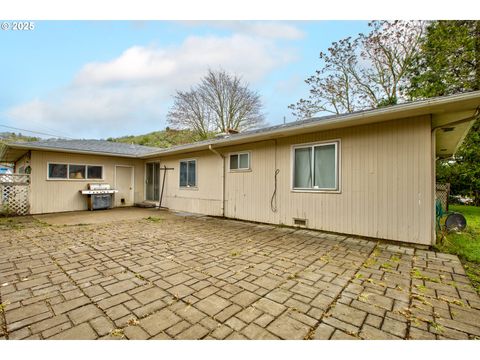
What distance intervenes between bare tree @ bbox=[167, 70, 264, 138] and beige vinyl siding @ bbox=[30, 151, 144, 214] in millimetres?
8288

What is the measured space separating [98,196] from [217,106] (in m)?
10.6

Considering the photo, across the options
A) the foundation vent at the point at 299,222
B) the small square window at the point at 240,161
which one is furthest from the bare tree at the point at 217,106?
the foundation vent at the point at 299,222

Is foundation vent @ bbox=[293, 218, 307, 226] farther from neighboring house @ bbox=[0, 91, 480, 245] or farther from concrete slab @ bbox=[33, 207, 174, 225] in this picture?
concrete slab @ bbox=[33, 207, 174, 225]

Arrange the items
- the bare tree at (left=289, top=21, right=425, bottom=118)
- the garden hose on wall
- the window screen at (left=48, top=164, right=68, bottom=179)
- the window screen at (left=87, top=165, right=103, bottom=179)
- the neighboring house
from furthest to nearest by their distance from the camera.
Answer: the bare tree at (left=289, top=21, right=425, bottom=118) → the window screen at (left=87, top=165, right=103, bottom=179) → the window screen at (left=48, top=164, right=68, bottom=179) → the garden hose on wall → the neighboring house

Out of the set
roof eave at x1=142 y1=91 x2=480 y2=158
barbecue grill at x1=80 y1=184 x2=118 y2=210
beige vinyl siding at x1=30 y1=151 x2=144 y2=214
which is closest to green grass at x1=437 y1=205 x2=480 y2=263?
roof eave at x1=142 y1=91 x2=480 y2=158

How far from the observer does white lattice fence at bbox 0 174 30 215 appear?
7.76 meters

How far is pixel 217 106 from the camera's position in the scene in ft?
55.0

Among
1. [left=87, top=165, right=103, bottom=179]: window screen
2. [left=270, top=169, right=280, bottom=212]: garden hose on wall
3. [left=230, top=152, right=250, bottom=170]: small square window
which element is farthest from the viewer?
[left=87, top=165, right=103, bottom=179]: window screen

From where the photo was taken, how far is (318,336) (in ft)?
5.41

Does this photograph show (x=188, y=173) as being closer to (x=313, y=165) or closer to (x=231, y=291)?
(x=313, y=165)

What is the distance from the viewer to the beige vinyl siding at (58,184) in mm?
8141

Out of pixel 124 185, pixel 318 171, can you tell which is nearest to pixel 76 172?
pixel 124 185

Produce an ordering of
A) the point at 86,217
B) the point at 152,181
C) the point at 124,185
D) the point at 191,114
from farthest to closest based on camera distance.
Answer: the point at 191,114, the point at 152,181, the point at 124,185, the point at 86,217
